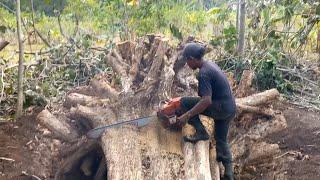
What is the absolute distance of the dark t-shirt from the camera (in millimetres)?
4273

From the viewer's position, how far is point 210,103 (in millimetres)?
4254

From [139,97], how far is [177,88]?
0.70 m

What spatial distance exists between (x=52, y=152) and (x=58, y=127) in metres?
0.53

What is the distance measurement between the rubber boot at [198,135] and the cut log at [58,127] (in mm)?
1357

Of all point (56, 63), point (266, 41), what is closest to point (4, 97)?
point (56, 63)

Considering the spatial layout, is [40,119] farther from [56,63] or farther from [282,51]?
[282,51]

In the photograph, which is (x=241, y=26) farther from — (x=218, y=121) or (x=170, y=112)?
(x=170, y=112)

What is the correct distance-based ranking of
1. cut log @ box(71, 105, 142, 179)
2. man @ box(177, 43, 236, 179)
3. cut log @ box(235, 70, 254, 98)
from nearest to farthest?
cut log @ box(71, 105, 142, 179) < man @ box(177, 43, 236, 179) < cut log @ box(235, 70, 254, 98)

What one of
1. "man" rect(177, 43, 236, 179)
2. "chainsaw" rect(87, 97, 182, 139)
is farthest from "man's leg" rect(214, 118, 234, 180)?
"chainsaw" rect(87, 97, 182, 139)

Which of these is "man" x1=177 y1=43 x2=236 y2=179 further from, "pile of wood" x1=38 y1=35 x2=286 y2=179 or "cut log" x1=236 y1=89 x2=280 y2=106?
"cut log" x1=236 y1=89 x2=280 y2=106

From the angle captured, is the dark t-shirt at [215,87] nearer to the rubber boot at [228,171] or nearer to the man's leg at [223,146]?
the man's leg at [223,146]

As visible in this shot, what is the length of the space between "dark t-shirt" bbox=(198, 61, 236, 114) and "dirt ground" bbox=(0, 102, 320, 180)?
126 centimetres

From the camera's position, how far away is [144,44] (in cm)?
551

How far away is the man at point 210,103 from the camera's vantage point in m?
4.26
